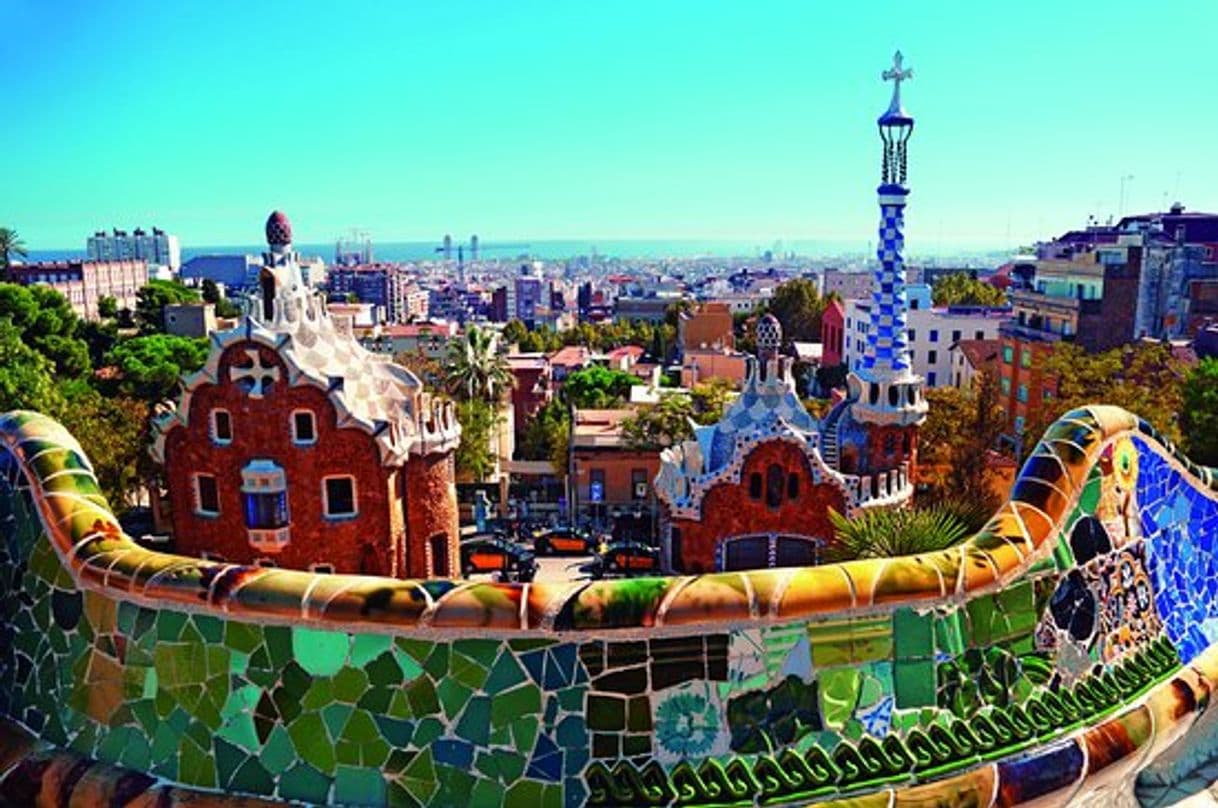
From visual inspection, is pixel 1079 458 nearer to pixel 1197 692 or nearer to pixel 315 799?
pixel 1197 692

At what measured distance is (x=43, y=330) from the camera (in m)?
53.9

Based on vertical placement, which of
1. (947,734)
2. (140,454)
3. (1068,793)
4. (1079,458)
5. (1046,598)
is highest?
(1079,458)

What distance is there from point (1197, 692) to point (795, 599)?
4.17 meters

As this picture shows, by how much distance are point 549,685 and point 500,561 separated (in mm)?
21819

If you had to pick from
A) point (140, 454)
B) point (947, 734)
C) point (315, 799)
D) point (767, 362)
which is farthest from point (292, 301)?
point (947, 734)

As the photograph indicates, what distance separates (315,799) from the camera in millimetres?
6391

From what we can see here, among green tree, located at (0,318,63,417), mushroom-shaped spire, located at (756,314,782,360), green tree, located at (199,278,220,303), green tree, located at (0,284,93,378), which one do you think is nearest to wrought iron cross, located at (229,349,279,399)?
mushroom-shaped spire, located at (756,314,782,360)

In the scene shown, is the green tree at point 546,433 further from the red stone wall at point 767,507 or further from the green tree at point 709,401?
the red stone wall at point 767,507

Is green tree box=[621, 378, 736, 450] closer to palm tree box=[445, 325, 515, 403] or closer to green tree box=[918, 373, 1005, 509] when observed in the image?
green tree box=[918, 373, 1005, 509]

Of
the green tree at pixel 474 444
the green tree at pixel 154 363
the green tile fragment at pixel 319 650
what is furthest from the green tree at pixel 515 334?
the green tile fragment at pixel 319 650

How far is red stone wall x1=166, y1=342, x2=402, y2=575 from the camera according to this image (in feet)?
66.4

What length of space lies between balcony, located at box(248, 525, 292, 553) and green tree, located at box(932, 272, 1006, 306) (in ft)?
249

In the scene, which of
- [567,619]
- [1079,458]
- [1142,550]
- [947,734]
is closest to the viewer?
[567,619]

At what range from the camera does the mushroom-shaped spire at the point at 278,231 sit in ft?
72.4
